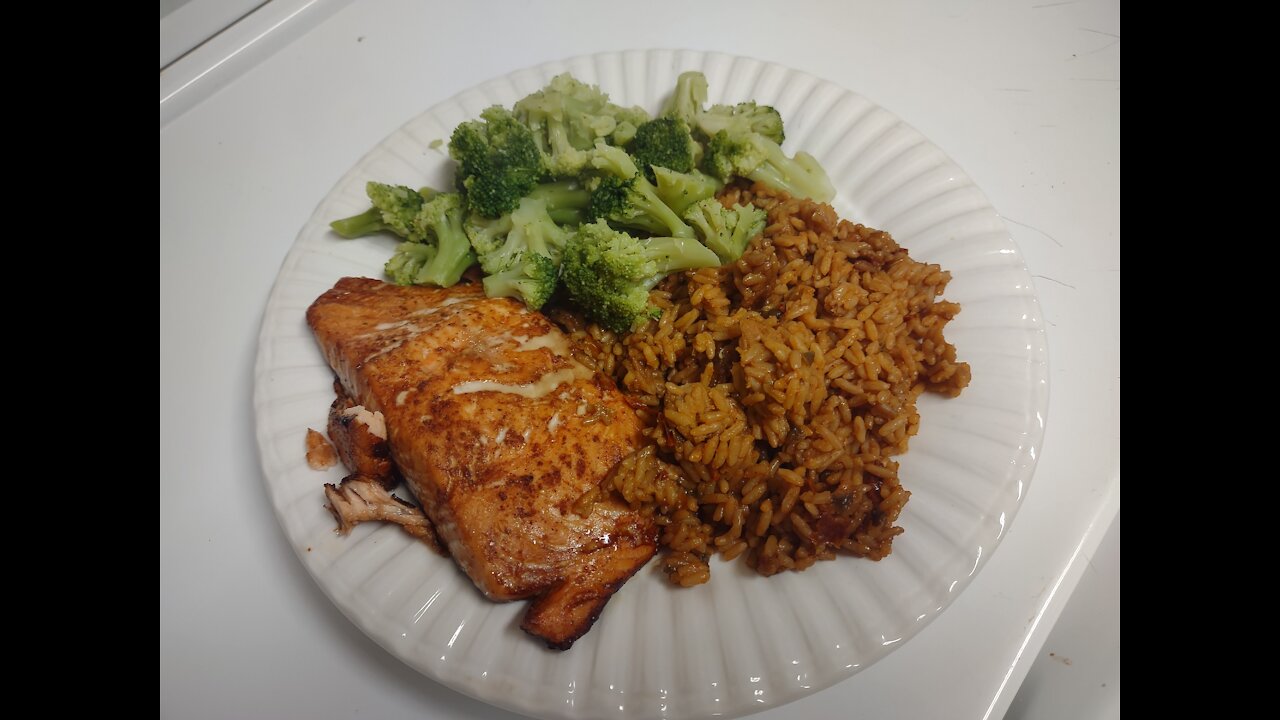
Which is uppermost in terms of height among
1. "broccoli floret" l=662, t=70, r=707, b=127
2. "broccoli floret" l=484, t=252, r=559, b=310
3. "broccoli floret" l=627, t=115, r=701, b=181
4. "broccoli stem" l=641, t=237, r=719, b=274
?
"broccoli floret" l=662, t=70, r=707, b=127

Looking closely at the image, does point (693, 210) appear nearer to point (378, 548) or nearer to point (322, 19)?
point (378, 548)

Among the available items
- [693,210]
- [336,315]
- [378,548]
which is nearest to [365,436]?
[378,548]

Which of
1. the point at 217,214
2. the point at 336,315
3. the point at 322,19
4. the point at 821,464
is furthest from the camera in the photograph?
the point at 322,19

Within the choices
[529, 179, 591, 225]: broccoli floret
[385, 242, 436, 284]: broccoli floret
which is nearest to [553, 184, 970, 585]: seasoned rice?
[529, 179, 591, 225]: broccoli floret

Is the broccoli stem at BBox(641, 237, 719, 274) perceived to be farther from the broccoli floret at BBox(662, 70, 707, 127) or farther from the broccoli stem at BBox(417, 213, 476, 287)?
the broccoli stem at BBox(417, 213, 476, 287)

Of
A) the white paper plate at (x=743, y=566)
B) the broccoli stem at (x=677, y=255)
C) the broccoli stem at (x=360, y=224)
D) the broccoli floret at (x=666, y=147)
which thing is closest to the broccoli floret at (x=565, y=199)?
the broccoli floret at (x=666, y=147)

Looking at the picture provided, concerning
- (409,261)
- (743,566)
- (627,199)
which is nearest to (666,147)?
(627,199)
